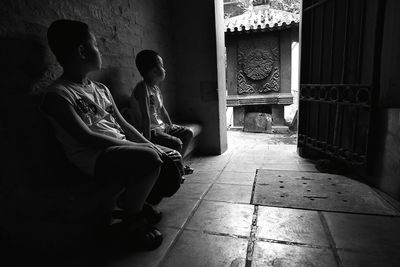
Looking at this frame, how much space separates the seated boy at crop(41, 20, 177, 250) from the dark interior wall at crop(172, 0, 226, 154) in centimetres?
233

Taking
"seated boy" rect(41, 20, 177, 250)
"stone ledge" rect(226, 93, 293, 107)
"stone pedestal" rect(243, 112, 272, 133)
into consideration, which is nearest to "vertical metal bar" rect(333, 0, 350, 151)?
"seated boy" rect(41, 20, 177, 250)

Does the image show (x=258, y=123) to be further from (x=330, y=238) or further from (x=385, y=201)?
(x=330, y=238)

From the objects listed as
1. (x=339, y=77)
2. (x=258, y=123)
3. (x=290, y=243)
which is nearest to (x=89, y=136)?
(x=290, y=243)

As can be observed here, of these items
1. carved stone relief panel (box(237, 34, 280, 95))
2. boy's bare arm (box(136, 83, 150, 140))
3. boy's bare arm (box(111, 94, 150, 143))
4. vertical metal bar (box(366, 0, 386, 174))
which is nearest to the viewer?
boy's bare arm (box(111, 94, 150, 143))

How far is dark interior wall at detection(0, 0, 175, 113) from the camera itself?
1511mm

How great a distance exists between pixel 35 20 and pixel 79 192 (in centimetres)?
119

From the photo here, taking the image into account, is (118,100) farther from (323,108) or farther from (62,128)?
(323,108)

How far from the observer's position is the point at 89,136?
1487mm

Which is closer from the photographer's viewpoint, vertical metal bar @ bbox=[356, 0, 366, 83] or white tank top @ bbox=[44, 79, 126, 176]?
white tank top @ bbox=[44, 79, 126, 176]

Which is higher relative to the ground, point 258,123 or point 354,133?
point 354,133

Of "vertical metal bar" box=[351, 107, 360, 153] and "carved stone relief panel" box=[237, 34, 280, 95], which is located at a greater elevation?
"carved stone relief panel" box=[237, 34, 280, 95]

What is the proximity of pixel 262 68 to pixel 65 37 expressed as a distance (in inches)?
268

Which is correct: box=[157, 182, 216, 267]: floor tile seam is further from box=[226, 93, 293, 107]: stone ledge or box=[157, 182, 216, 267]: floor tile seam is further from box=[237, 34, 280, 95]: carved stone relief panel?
box=[237, 34, 280, 95]: carved stone relief panel

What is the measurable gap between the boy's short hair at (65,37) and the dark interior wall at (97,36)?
0.19 m
